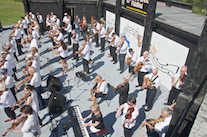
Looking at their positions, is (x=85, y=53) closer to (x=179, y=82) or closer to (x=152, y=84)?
(x=152, y=84)

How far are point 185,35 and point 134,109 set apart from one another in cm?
380

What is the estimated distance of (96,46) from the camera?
11.8 m

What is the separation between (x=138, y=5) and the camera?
27.5 ft

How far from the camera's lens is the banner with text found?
7764 millimetres

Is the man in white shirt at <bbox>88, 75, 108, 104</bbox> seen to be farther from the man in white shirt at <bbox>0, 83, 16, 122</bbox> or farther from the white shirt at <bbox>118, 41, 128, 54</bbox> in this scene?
the white shirt at <bbox>118, 41, 128, 54</bbox>

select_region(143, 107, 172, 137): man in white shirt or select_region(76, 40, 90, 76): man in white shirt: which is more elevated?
select_region(76, 40, 90, 76): man in white shirt

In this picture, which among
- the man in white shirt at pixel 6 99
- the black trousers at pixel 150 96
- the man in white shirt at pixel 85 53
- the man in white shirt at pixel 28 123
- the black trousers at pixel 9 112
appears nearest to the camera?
the man in white shirt at pixel 28 123

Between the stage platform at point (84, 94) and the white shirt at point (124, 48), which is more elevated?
the white shirt at point (124, 48)

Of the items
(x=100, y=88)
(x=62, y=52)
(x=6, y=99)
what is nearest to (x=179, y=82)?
(x=100, y=88)

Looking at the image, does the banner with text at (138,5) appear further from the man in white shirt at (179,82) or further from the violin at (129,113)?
the violin at (129,113)

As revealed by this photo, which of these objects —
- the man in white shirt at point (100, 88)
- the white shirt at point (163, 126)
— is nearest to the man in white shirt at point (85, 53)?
the man in white shirt at point (100, 88)

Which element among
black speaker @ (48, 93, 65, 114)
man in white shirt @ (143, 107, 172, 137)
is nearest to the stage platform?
black speaker @ (48, 93, 65, 114)

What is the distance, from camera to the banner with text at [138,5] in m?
7.76

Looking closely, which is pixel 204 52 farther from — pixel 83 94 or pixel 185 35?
pixel 83 94
